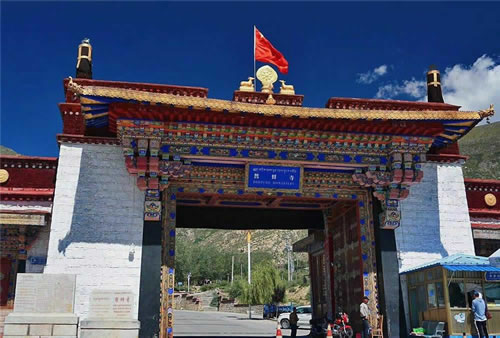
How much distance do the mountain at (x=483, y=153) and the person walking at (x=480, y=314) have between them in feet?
359

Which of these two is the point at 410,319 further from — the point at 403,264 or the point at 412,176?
the point at 412,176

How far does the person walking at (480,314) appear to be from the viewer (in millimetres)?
11023

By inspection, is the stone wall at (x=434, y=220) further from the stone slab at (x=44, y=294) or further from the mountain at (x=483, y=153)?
the mountain at (x=483, y=153)

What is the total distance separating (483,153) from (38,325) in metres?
142

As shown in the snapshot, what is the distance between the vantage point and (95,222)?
12.6m

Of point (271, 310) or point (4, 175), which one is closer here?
point (4, 175)

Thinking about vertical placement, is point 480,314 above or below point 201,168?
below

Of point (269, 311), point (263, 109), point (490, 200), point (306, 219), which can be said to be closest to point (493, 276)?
point (490, 200)

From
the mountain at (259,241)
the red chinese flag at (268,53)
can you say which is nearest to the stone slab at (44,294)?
the red chinese flag at (268,53)

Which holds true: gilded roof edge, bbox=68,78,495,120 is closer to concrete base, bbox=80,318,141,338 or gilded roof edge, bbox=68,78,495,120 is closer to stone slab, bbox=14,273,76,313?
stone slab, bbox=14,273,76,313

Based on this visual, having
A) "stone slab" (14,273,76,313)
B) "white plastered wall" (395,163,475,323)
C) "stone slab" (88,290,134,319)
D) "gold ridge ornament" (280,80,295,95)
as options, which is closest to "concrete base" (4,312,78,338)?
"stone slab" (14,273,76,313)

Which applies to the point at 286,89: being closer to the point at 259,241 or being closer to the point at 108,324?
the point at 108,324

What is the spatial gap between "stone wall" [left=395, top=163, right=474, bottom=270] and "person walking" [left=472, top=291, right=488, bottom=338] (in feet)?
8.99

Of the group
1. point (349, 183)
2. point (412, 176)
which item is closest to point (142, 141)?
point (349, 183)
